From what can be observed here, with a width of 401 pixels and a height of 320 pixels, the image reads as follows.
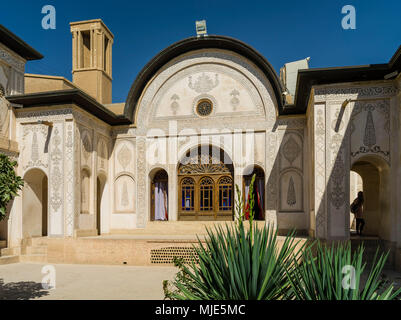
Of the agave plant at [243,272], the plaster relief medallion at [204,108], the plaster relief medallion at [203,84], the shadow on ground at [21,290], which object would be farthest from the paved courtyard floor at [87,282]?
the plaster relief medallion at [203,84]

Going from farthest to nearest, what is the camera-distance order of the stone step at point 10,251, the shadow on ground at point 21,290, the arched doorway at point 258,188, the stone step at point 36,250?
the arched doorway at point 258,188, the stone step at point 36,250, the stone step at point 10,251, the shadow on ground at point 21,290

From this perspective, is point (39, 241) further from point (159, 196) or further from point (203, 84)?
point (203, 84)

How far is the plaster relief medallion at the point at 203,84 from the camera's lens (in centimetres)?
1374

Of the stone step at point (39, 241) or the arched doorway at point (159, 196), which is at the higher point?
the arched doorway at point (159, 196)

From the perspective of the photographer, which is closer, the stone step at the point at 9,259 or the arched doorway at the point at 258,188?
the stone step at the point at 9,259

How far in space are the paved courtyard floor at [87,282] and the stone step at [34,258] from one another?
304 mm

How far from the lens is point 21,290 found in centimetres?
→ 748

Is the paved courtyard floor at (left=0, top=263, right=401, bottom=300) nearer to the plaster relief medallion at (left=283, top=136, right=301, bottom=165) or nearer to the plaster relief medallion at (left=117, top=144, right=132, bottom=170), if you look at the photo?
the plaster relief medallion at (left=117, top=144, right=132, bottom=170)

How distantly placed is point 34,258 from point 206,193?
6.50 m

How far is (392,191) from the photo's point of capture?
960cm

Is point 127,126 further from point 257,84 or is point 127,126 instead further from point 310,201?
point 310,201

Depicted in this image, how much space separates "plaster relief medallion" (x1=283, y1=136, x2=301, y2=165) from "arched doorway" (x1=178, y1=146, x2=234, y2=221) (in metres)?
2.29

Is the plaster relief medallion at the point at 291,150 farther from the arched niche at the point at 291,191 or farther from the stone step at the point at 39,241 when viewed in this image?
the stone step at the point at 39,241

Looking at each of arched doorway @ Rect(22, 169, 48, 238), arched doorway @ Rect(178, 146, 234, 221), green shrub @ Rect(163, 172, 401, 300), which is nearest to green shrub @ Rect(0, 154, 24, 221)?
green shrub @ Rect(163, 172, 401, 300)
